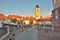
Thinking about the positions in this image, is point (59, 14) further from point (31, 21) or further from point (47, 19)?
point (31, 21)

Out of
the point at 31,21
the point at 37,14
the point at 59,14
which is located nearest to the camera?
the point at 59,14

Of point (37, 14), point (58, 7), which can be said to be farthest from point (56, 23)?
point (37, 14)

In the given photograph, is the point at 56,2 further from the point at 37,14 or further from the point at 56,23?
the point at 37,14

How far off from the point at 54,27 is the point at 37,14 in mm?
147595

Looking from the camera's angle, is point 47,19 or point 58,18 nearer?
point 58,18

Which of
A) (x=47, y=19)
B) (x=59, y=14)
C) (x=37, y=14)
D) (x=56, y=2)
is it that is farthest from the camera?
(x=37, y=14)

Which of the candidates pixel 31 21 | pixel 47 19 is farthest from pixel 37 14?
pixel 47 19

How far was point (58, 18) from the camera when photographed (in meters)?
46.4

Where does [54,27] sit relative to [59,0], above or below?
below

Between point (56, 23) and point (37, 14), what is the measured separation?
488 ft

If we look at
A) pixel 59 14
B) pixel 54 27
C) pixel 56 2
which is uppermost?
pixel 56 2

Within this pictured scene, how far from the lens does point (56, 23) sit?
156ft

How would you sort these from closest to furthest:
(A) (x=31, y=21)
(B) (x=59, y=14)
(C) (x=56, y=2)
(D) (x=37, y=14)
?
(B) (x=59, y=14) < (C) (x=56, y=2) < (A) (x=31, y=21) < (D) (x=37, y=14)

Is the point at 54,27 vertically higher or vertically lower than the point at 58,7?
lower
